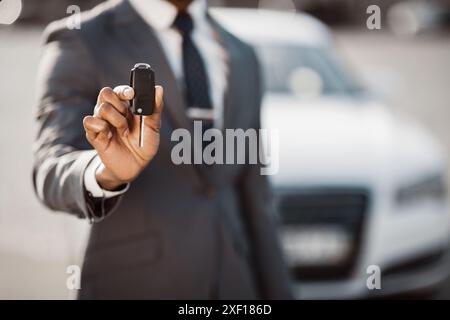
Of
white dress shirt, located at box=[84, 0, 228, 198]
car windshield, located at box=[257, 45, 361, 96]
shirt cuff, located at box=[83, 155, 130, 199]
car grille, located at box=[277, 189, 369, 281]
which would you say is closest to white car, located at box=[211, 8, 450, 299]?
car grille, located at box=[277, 189, 369, 281]

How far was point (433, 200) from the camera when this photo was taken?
4039 millimetres

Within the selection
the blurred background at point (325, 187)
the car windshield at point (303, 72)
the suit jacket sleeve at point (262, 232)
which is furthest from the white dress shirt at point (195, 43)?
the car windshield at point (303, 72)

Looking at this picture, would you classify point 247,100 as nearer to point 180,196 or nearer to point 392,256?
point 180,196

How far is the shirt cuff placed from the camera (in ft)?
5.58

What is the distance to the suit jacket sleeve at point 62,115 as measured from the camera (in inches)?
70.0

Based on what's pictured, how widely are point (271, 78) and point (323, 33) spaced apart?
746 mm

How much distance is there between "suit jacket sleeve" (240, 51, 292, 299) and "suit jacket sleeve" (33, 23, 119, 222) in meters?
0.47

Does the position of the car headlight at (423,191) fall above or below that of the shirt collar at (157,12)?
above

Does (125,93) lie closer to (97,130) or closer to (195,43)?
(97,130)

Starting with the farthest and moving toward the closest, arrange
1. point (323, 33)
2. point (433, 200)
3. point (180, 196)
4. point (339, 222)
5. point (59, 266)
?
1. point (323, 33)
2. point (59, 266)
3. point (433, 200)
4. point (339, 222)
5. point (180, 196)

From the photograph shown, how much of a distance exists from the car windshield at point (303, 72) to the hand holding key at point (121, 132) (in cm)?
280

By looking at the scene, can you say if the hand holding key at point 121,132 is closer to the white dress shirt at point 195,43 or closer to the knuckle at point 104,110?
the knuckle at point 104,110
